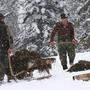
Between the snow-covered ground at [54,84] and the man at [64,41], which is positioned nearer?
the snow-covered ground at [54,84]

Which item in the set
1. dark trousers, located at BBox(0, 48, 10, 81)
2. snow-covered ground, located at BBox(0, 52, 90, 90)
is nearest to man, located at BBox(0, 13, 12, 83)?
dark trousers, located at BBox(0, 48, 10, 81)

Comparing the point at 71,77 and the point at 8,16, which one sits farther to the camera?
the point at 8,16

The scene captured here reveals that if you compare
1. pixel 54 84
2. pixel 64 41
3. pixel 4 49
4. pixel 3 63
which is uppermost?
pixel 4 49

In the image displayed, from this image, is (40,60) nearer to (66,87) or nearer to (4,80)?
(4,80)

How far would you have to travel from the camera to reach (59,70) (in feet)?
50.8

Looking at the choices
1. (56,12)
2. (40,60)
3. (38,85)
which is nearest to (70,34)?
(40,60)

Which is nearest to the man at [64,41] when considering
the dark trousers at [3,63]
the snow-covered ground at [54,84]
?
the snow-covered ground at [54,84]

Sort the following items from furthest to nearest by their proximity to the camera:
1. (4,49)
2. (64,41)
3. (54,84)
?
1. (64,41)
2. (4,49)
3. (54,84)

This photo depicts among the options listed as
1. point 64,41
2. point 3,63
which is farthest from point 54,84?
point 64,41

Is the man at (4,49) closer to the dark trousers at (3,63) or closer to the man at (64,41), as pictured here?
the dark trousers at (3,63)

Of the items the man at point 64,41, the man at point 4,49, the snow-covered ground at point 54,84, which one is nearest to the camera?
the snow-covered ground at point 54,84

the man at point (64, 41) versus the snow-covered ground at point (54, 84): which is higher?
the man at point (64, 41)

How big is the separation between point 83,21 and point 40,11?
10.4ft

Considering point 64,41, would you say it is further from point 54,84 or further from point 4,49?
point 54,84
